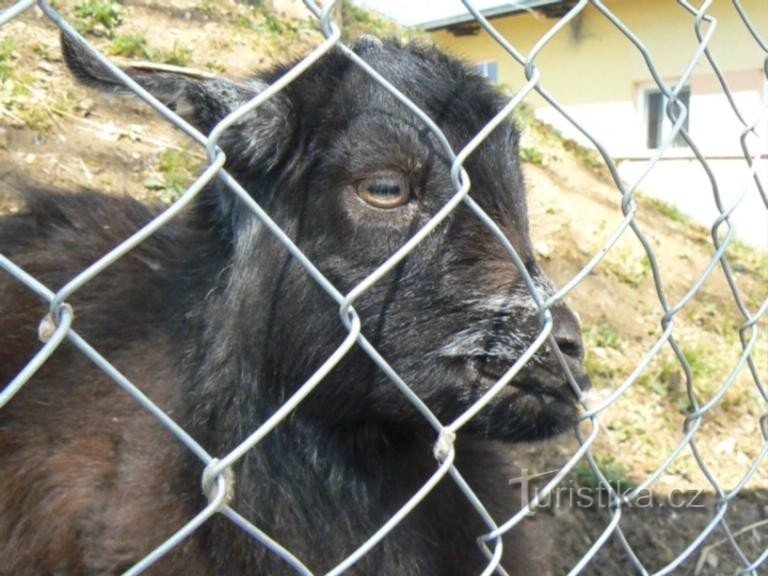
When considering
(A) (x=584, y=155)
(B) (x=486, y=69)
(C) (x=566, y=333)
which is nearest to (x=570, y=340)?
(C) (x=566, y=333)

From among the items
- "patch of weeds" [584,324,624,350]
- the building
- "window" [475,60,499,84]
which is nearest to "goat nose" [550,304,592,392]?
"window" [475,60,499,84]

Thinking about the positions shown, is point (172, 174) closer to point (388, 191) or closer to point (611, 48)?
point (388, 191)

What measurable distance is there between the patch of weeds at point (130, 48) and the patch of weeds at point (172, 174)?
909mm

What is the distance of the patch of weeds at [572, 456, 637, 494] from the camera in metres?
3.70

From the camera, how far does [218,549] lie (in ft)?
7.44

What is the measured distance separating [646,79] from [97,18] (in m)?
7.91

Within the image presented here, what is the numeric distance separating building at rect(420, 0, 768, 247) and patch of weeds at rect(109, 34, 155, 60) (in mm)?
3890

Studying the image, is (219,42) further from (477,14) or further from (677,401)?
(477,14)

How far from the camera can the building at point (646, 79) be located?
8.97m

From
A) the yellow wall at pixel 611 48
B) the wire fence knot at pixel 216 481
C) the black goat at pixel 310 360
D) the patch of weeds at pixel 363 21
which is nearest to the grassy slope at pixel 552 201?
the black goat at pixel 310 360

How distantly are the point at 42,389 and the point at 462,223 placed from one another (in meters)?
1.50

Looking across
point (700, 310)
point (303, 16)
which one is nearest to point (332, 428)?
point (700, 310)

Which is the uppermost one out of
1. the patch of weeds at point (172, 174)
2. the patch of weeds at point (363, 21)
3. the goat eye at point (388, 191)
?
the patch of weeds at point (363, 21)

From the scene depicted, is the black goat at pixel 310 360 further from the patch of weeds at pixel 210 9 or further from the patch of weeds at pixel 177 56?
the patch of weeds at pixel 210 9
